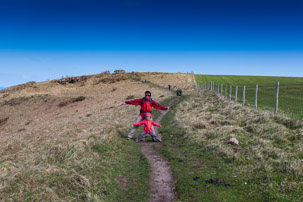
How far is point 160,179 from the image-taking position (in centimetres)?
639

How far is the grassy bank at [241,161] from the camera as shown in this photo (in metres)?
5.28

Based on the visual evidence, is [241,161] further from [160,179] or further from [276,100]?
[276,100]

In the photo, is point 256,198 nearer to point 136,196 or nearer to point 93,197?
point 136,196

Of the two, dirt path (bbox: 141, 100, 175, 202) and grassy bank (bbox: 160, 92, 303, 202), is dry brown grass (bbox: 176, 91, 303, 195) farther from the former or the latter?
dirt path (bbox: 141, 100, 175, 202)

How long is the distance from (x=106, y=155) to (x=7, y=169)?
288 centimetres

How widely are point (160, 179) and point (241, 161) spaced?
2611mm

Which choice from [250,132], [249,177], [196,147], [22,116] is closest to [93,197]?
[249,177]

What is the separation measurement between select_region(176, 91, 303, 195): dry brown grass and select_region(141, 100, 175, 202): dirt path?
→ 1953mm

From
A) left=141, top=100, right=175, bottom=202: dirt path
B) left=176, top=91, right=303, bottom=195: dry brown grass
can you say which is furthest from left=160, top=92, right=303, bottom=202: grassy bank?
left=141, top=100, right=175, bottom=202: dirt path

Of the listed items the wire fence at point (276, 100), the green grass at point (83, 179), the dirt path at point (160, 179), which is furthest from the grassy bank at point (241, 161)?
the wire fence at point (276, 100)

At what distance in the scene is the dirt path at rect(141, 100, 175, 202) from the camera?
17.8ft

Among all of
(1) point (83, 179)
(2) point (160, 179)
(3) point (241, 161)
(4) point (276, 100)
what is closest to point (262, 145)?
(3) point (241, 161)

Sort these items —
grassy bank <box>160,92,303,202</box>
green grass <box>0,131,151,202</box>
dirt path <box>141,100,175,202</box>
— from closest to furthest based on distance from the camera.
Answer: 1. green grass <box>0,131,151,202</box>
2. grassy bank <box>160,92,303,202</box>
3. dirt path <box>141,100,175,202</box>

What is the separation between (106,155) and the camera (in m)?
7.95
